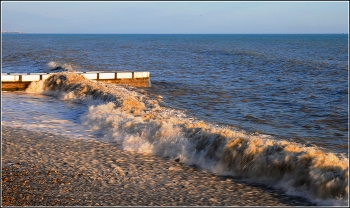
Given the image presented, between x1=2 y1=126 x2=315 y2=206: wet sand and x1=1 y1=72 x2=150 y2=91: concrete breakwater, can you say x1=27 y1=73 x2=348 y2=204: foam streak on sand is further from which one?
x1=1 y1=72 x2=150 y2=91: concrete breakwater

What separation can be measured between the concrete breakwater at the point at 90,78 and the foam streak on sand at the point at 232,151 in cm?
899

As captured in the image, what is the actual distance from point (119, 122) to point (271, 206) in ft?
22.8

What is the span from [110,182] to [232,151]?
9.05 feet

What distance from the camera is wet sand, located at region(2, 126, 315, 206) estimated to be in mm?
8266

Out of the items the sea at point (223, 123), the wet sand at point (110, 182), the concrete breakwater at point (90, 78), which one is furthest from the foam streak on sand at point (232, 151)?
the concrete breakwater at point (90, 78)

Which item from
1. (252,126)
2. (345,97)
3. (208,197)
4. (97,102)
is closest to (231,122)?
(252,126)

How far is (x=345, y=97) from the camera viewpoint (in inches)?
973

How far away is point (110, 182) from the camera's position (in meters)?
9.26

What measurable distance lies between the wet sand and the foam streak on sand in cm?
39

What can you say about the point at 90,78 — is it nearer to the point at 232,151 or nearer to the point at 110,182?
the point at 232,151

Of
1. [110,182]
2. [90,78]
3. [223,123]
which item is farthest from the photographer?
[90,78]

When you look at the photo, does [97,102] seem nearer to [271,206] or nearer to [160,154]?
[160,154]

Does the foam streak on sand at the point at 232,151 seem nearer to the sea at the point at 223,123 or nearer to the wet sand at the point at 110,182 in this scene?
the sea at the point at 223,123

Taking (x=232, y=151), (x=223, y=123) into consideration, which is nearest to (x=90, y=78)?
(x=223, y=123)
